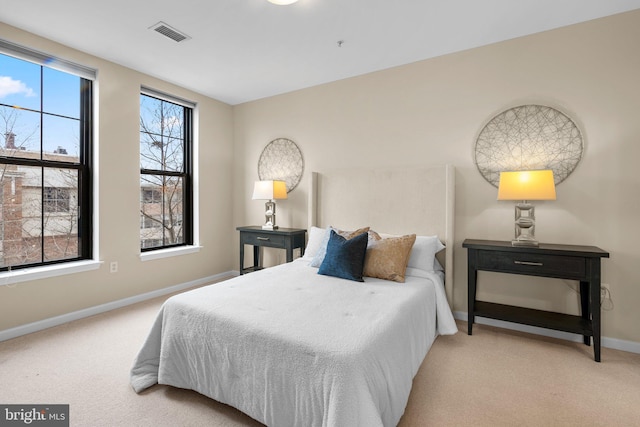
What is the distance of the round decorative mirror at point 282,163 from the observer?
13.1 ft

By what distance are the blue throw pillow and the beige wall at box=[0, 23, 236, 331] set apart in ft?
7.46

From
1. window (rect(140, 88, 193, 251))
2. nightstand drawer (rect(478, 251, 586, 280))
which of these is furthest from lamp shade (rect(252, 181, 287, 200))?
nightstand drawer (rect(478, 251, 586, 280))

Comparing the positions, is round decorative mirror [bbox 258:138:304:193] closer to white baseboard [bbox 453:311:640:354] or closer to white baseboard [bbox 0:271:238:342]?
white baseboard [bbox 0:271:238:342]

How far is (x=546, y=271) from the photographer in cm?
234

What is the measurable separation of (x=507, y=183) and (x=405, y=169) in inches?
37.1

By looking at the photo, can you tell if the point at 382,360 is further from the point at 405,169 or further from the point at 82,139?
the point at 82,139

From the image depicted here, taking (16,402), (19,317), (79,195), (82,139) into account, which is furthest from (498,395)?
(82,139)

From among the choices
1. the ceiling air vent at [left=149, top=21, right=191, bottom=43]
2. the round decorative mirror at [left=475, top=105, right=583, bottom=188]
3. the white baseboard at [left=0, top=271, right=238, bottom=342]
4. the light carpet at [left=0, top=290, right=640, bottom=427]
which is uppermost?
the ceiling air vent at [left=149, top=21, right=191, bottom=43]

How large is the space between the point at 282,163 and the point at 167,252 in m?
1.83

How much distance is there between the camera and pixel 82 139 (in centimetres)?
311

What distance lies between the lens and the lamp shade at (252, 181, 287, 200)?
12.2 ft

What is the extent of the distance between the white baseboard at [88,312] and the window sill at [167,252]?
40 centimetres

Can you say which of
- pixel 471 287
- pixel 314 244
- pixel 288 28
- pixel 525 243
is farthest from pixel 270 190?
pixel 525 243

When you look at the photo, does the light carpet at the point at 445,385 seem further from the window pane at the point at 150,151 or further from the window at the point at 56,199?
the window pane at the point at 150,151
